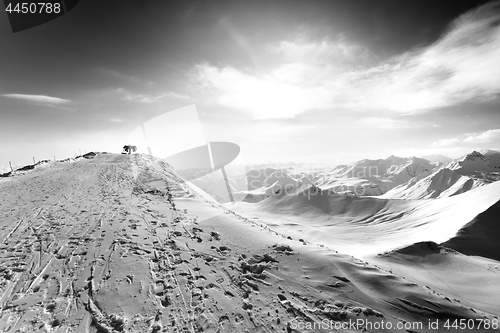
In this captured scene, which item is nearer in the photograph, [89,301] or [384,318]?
[89,301]

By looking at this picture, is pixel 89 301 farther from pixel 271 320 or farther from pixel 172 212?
pixel 172 212

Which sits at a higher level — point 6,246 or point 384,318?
point 6,246

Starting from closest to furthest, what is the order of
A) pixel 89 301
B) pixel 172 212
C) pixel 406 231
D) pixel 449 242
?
pixel 89 301, pixel 172 212, pixel 449 242, pixel 406 231

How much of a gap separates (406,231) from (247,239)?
73585 mm

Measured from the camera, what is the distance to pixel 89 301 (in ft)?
23.8

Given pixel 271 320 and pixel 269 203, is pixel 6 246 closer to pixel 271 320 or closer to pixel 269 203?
pixel 271 320

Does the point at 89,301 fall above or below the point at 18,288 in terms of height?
below

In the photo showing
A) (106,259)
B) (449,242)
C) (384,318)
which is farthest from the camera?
(449,242)

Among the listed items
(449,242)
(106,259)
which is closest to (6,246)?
(106,259)

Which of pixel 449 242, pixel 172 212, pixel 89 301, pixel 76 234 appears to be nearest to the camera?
pixel 89 301

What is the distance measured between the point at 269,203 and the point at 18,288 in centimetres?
10641

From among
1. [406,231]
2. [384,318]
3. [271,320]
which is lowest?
[406,231]

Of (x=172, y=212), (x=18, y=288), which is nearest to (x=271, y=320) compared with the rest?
(x=18, y=288)

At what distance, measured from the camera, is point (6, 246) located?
1014cm
